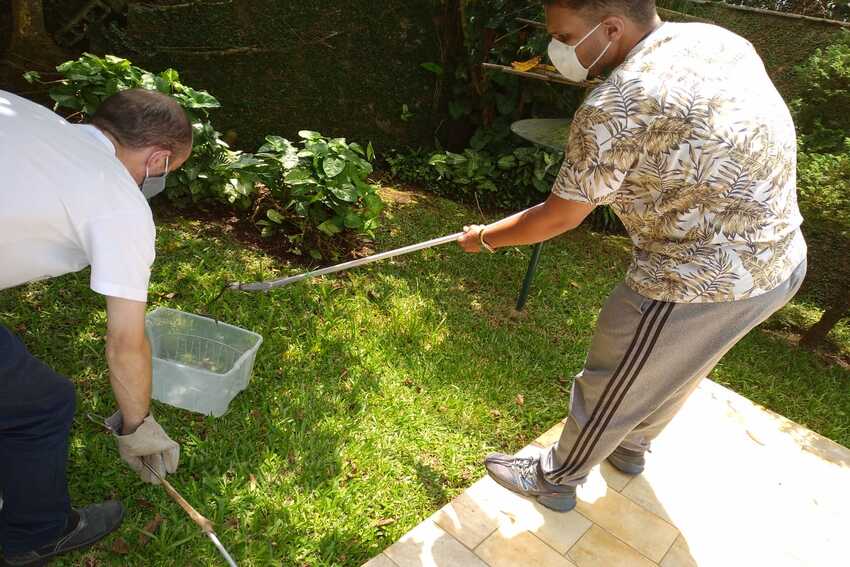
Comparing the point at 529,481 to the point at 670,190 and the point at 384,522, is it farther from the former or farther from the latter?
the point at 670,190

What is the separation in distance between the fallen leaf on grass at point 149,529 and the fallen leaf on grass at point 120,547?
0.05m

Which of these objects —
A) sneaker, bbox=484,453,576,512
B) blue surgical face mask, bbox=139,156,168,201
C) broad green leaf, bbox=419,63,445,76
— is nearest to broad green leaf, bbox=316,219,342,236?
blue surgical face mask, bbox=139,156,168,201

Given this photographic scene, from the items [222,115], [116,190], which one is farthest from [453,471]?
[222,115]

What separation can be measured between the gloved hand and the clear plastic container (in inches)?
14.3

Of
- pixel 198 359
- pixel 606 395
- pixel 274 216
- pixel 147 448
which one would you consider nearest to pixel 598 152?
pixel 606 395

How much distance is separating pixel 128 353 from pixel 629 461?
89.2 inches

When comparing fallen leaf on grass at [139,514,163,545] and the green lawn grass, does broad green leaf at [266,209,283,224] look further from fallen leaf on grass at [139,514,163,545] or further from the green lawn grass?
fallen leaf on grass at [139,514,163,545]

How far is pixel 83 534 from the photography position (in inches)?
75.0

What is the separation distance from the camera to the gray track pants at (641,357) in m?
1.90

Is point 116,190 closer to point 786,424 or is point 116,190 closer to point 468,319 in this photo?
point 468,319

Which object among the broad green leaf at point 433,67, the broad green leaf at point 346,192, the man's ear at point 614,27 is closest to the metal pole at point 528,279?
the broad green leaf at point 346,192

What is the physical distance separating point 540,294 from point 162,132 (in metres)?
3.18

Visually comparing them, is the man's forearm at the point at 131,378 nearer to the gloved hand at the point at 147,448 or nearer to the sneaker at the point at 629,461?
the gloved hand at the point at 147,448

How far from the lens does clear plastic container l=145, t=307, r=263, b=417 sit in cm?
243
